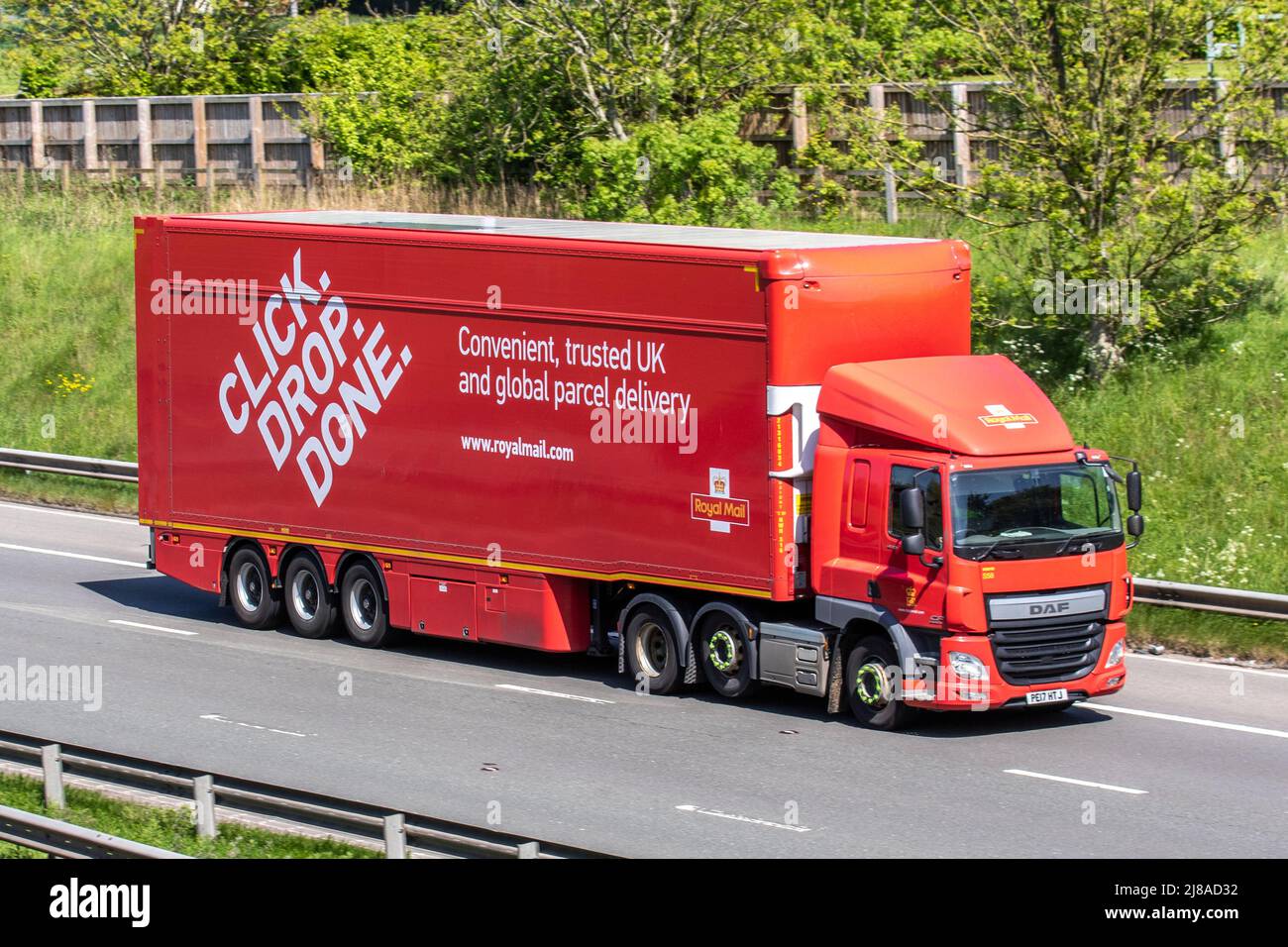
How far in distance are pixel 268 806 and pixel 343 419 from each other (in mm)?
7437

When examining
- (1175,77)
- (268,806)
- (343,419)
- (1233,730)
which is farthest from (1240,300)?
(268,806)

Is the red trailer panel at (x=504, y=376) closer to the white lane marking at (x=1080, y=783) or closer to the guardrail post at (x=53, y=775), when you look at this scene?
the white lane marking at (x=1080, y=783)

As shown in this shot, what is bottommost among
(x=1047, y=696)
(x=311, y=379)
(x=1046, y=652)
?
(x=1047, y=696)

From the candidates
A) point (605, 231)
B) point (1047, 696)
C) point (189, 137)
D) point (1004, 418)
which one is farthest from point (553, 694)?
point (189, 137)

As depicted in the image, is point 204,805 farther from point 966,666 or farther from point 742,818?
point 966,666

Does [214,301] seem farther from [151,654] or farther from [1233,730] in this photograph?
[1233,730]

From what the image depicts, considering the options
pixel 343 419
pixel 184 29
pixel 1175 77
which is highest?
pixel 184 29

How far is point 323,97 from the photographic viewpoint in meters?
35.7

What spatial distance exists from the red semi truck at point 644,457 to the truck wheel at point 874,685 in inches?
1.0

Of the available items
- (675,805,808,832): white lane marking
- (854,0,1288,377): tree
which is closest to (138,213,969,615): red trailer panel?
(675,805,808,832): white lane marking

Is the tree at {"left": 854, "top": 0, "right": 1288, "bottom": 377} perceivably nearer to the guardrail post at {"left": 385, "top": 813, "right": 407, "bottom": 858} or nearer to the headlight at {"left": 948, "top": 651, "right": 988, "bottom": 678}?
→ the headlight at {"left": 948, "top": 651, "right": 988, "bottom": 678}

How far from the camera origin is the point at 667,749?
14859 millimetres

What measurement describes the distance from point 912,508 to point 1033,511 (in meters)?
1.11

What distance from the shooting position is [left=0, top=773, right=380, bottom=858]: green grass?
11.8m
